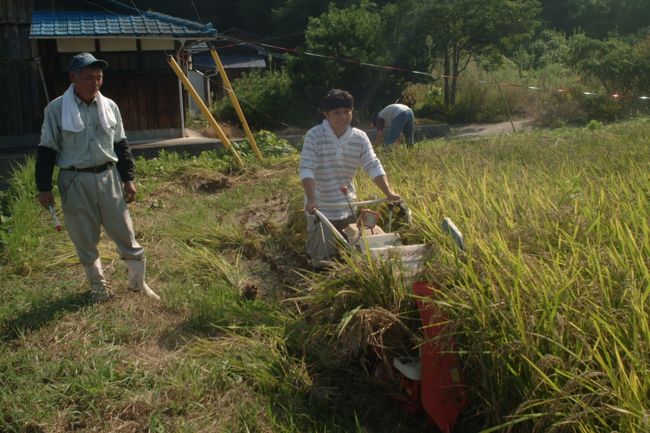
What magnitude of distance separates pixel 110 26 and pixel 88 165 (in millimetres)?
9461

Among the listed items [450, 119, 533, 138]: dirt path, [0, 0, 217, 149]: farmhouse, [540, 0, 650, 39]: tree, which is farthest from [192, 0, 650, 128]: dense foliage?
[540, 0, 650, 39]: tree

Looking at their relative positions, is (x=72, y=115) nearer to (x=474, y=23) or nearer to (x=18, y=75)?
(x=18, y=75)

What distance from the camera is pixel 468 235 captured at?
3811 mm

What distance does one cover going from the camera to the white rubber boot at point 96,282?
184 inches

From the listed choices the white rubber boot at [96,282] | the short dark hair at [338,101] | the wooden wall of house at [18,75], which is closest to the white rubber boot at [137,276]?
the white rubber boot at [96,282]

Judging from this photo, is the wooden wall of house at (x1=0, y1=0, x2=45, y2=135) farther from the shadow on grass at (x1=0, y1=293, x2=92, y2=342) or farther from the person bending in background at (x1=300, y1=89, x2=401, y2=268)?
the person bending in background at (x1=300, y1=89, x2=401, y2=268)

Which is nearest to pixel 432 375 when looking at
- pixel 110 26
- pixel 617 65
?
pixel 110 26

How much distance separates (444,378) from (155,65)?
41.3ft

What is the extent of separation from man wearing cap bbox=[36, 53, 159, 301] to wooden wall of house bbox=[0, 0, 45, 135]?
1083cm

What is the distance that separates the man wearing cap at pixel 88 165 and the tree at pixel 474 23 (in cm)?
1488

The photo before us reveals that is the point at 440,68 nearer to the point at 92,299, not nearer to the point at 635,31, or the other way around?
the point at 635,31

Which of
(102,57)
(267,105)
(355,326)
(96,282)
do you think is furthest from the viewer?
(267,105)

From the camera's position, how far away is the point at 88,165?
4.46 m

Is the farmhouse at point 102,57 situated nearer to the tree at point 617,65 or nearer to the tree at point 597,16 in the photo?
the tree at point 617,65
